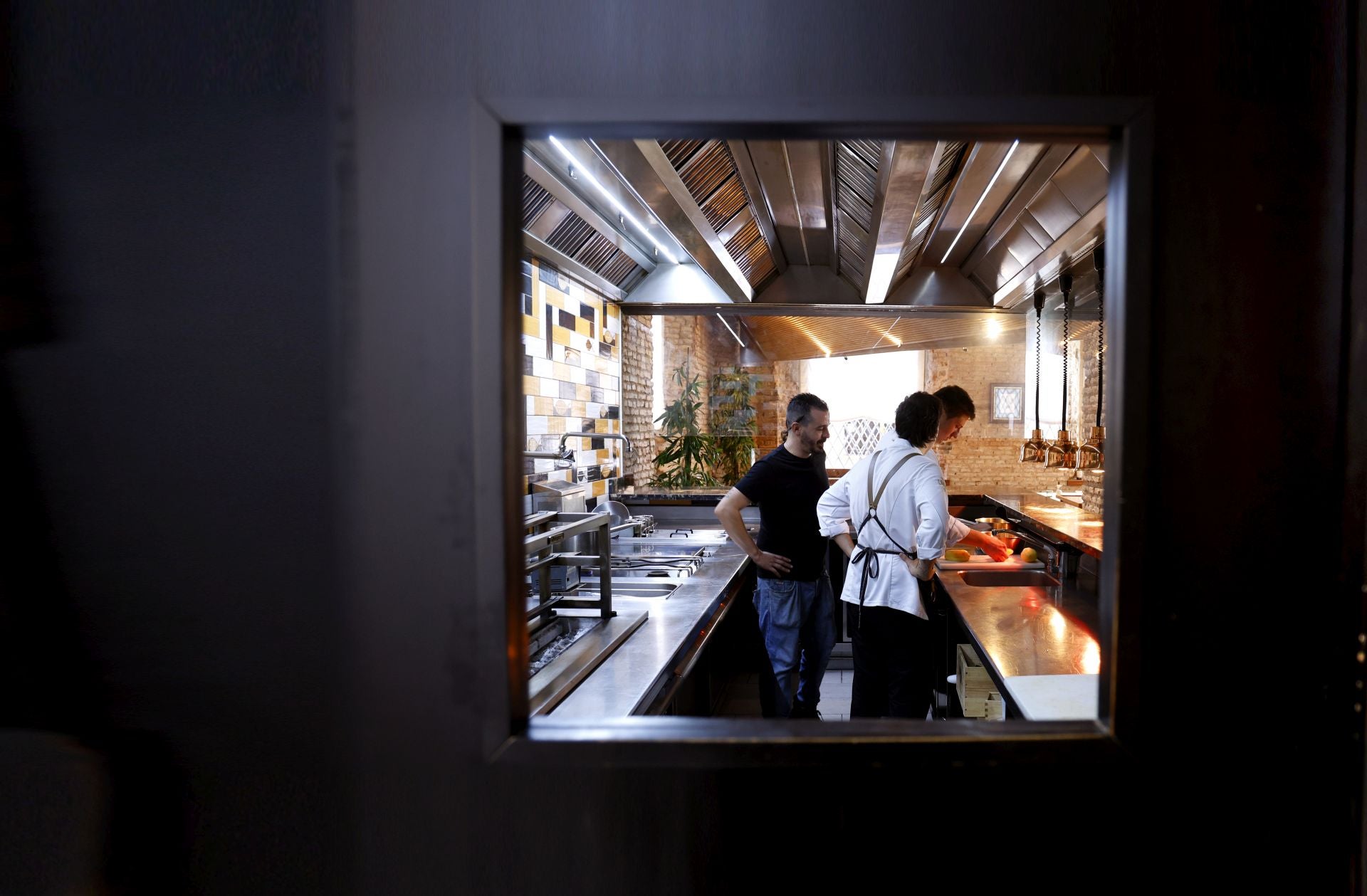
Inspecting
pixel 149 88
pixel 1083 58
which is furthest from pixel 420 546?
pixel 1083 58

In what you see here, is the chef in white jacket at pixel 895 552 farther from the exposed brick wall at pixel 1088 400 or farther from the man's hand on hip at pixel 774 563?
the exposed brick wall at pixel 1088 400

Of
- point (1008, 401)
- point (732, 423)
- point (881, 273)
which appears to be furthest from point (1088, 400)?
point (732, 423)

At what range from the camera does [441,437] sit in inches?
44.8

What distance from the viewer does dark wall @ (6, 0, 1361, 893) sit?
3.59 ft

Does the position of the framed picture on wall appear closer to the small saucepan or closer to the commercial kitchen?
the commercial kitchen

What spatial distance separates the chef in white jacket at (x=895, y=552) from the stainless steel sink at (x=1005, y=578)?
0.81 meters

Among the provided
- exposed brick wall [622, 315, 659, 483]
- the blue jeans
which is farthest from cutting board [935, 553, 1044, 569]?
exposed brick wall [622, 315, 659, 483]

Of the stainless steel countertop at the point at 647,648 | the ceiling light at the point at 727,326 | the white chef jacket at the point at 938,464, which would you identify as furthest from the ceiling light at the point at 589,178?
the white chef jacket at the point at 938,464

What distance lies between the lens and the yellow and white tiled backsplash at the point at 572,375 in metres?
3.90

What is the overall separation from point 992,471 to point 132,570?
9.09 m

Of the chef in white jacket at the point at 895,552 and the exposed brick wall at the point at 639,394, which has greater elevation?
the exposed brick wall at the point at 639,394

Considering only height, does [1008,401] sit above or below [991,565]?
above

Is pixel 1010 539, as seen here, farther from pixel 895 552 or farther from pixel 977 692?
pixel 895 552

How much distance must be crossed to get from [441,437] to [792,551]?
252cm
